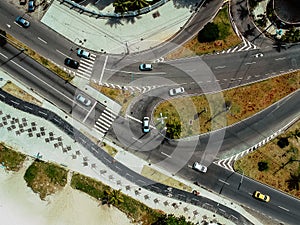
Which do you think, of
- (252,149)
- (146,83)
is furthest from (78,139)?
(252,149)

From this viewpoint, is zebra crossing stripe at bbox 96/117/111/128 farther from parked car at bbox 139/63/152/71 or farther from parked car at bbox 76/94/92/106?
parked car at bbox 139/63/152/71

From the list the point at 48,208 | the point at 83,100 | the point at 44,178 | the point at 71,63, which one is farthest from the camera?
the point at 71,63

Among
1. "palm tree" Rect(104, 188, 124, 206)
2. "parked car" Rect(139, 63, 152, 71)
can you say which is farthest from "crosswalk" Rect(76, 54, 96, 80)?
"palm tree" Rect(104, 188, 124, 206)

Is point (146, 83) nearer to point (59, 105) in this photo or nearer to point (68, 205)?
point (59, 105)

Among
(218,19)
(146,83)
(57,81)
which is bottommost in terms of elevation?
(57,81)

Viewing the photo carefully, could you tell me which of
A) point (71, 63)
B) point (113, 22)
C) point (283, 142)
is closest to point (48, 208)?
point (71, 63)

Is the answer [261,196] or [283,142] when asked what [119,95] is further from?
[261,196]

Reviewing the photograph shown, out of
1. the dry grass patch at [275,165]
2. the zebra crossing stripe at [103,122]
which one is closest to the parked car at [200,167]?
the dry grass patch at [275,165]
